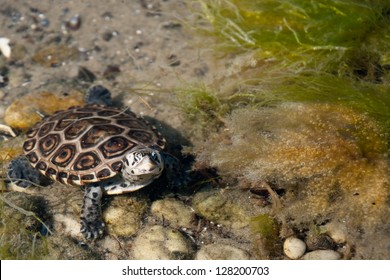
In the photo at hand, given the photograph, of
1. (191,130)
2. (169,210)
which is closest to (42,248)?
(169,210)

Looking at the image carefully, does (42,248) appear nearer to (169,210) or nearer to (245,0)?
(169,210)

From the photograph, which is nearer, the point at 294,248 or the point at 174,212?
the point at 294,248

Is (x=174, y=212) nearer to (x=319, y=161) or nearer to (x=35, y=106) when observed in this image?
(x=319, y=161)

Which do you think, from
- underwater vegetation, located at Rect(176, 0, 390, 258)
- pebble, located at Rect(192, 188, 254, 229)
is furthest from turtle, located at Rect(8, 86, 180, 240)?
underwater vegetation, located at Rect(176, 0, 390, 258)

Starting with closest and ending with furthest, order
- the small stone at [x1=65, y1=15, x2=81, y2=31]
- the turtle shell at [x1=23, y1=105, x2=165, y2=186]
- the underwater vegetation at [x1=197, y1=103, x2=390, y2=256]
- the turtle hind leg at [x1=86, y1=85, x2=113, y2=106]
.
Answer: the underwater vegetation at [x1=197, y1=103, x2=390, y2=256], the turtle shell at [x1=23, y1=105, x2=165, y2=186], the turtle hind leg at [x1=86, y1=85, x2=113, y2=106], the small stone at [x1=65, y1=15, x2=81, y2=31]

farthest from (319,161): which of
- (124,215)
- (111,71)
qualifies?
(111,71)

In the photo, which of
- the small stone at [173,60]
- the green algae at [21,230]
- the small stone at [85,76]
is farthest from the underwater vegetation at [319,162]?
the small stone at [85,76]

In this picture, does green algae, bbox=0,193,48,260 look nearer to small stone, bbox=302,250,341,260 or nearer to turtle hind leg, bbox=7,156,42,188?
turtle hind leg, bbox=7,156,42,188
